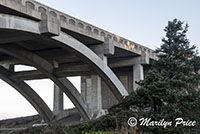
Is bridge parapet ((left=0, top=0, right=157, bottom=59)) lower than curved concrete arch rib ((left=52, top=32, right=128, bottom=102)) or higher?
higher

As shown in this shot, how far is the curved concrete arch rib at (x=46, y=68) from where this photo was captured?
27522mm

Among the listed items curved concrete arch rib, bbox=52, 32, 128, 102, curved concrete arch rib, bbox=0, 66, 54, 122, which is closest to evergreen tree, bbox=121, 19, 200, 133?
curved concrete arch rib, bbox=52, 32, 128, 102

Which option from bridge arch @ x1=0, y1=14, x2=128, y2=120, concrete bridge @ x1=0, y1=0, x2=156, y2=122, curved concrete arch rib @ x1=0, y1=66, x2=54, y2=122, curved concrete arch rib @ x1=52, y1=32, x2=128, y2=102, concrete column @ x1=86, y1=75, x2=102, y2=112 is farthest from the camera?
curved concrete arch rib @ x1=0, y1=66, x2=54, y2=122

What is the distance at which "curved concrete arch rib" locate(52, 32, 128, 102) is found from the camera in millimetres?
22561

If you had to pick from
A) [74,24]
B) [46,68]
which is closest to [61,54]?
[46,68]

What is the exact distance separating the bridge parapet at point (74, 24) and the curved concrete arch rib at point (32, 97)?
496 inches

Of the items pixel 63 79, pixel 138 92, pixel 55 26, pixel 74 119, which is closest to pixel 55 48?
pixel 63 79

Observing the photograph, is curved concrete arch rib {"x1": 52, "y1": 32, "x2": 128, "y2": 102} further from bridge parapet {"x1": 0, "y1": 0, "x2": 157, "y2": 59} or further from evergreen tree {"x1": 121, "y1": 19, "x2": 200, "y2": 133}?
evergreen tree {"x1": 121, "y1": 19, "x2": 200, "y2": 133}

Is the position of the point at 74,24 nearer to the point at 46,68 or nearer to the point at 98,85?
the point at 46,68

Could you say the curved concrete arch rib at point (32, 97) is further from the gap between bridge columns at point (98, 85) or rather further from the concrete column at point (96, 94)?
the concrete column at point (96, 94)

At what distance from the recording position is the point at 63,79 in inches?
1280

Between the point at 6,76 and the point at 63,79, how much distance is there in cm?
712

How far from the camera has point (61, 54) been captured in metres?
30.2

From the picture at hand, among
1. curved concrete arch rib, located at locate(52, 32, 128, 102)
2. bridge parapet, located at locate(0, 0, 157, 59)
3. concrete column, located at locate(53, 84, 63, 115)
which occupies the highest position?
bridge parapet, located at locate(0, 0, 157, 59)
